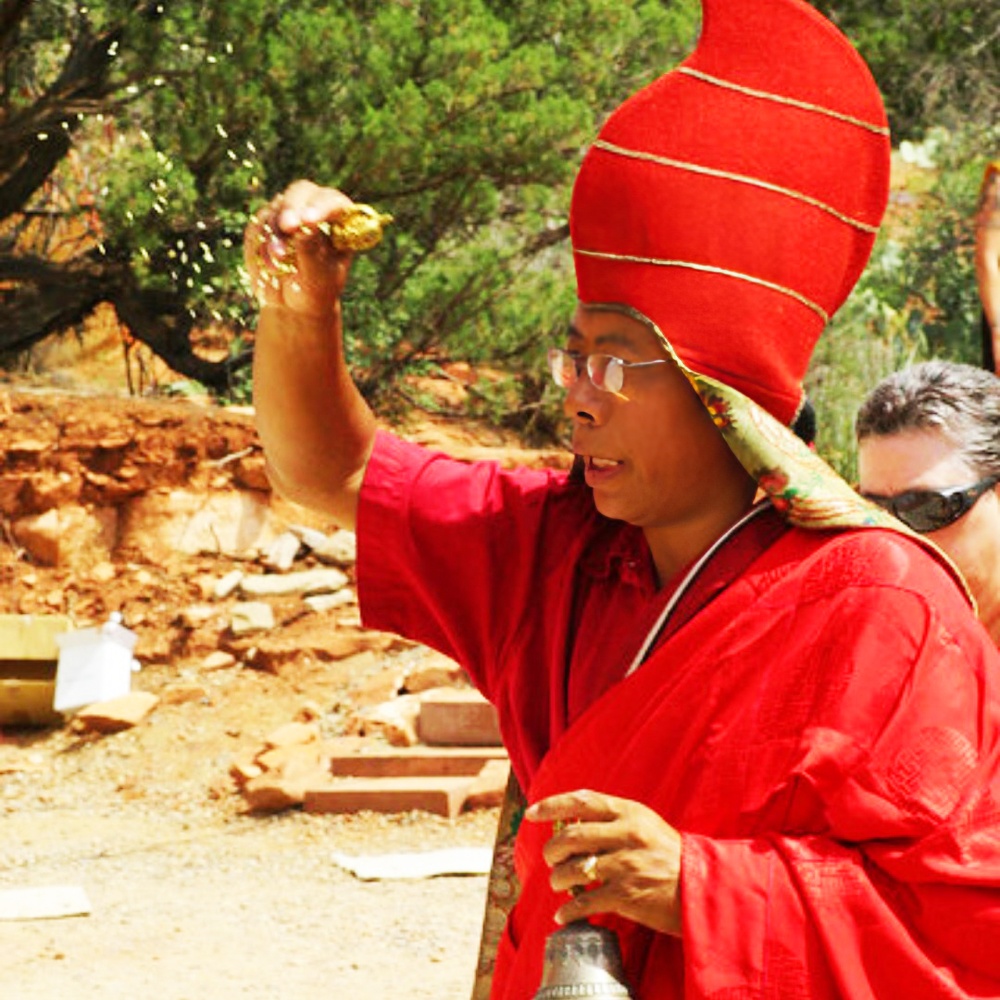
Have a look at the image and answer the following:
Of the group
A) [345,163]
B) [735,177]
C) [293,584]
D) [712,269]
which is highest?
[735,177]

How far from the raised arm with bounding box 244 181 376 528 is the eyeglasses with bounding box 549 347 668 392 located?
31 cm

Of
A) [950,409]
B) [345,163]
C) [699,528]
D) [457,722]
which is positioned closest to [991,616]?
[950,409]

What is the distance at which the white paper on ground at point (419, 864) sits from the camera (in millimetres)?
7617

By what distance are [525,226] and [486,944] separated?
12097 mm

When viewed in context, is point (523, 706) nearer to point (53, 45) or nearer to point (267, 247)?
point (267, 247)

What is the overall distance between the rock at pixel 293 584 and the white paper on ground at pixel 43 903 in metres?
3.85

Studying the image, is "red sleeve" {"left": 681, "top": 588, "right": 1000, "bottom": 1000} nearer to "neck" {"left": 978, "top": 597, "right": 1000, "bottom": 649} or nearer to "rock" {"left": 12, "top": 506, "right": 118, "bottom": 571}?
"neck" {"left": 978, "top": 597, "right": 1000, "bottom": 649}

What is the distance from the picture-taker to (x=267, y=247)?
2463mm

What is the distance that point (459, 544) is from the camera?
103 inches

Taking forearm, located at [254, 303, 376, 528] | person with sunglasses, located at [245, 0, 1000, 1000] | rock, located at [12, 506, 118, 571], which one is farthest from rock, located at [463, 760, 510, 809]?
forearm, located at [254, 303, 376, 528]

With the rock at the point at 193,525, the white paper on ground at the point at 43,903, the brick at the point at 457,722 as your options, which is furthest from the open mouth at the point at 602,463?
the rock at the point at 193,525

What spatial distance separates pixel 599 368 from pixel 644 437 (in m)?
0.10

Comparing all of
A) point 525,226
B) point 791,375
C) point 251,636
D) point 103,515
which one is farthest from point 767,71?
point 525,226

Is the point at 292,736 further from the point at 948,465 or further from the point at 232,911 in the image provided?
the point at 948,465
